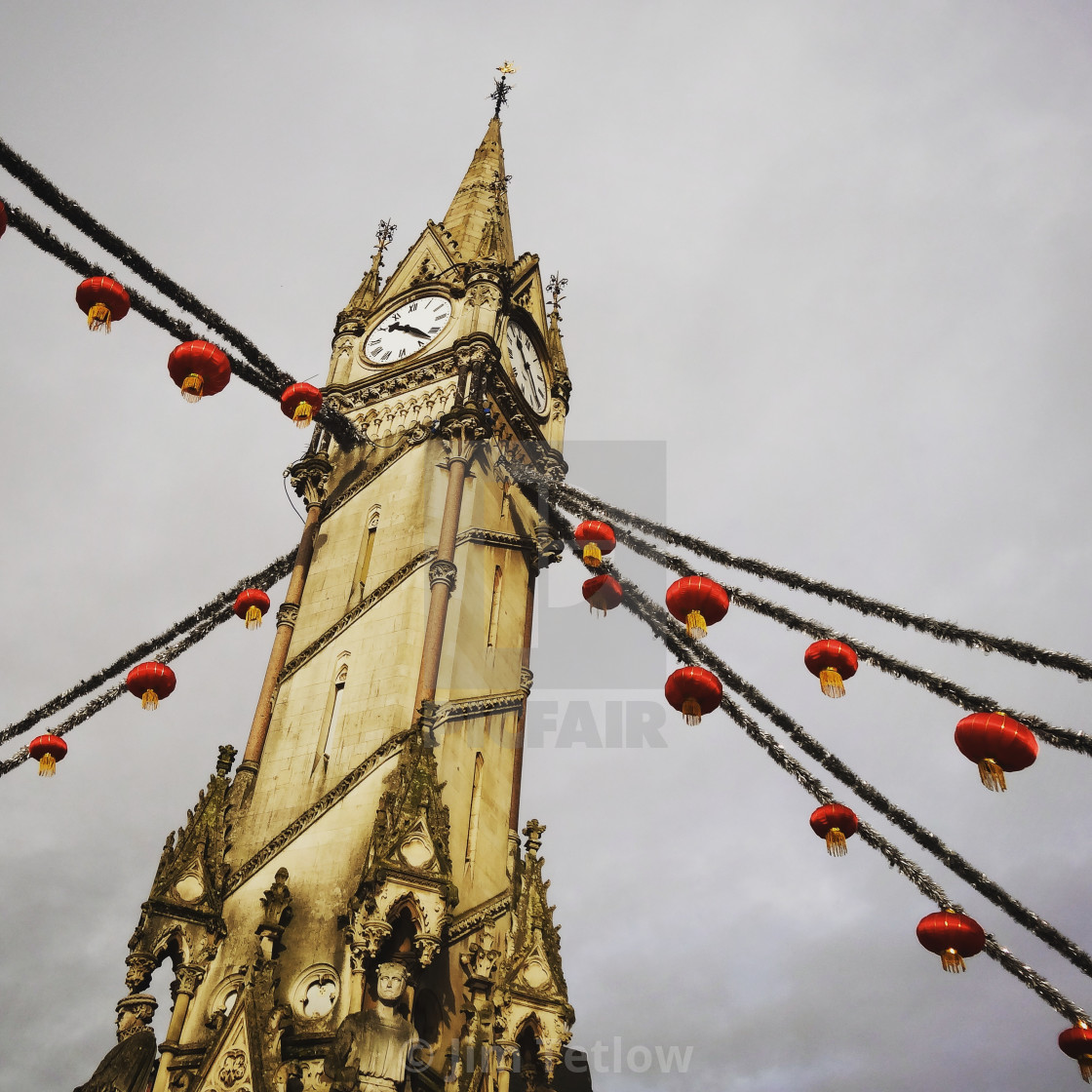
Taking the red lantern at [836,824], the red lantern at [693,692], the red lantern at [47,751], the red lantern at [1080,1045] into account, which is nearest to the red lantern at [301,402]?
the red lantern at [47,751]

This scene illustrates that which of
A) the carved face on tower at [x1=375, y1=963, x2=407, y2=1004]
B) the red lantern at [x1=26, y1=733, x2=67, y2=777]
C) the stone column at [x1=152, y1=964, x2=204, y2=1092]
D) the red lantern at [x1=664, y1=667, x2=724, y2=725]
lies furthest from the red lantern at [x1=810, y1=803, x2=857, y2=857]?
the red lantern at [x1=26, y1=733, x2=67, y2=777]

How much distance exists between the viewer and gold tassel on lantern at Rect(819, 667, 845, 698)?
15.9m

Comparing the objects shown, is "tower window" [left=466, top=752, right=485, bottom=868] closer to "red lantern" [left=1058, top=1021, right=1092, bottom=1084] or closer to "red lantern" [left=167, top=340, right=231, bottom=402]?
"red lantern" [left=167, top=340, right=231, bottom=402]

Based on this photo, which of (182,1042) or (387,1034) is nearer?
(387,1034)

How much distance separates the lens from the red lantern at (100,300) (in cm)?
Answer: 1727

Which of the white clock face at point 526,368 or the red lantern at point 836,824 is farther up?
the white clock face at point 526,368

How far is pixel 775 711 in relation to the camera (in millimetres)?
19109

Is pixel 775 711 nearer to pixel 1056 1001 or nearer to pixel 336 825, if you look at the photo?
pixel 1056 1001

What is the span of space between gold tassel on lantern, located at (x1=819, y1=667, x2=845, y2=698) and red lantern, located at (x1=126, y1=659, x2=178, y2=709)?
1391 cm

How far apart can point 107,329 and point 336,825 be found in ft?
31.7

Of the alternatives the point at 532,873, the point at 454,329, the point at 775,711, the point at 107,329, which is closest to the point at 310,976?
the point at 532,873

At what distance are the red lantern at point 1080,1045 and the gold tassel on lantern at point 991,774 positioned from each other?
232 inches

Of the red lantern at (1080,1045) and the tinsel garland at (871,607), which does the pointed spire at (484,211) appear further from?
the red lantern at (1080,1045)

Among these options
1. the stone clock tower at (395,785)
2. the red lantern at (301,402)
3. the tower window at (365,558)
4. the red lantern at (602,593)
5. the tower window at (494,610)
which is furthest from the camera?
the tower window at (494,610)
